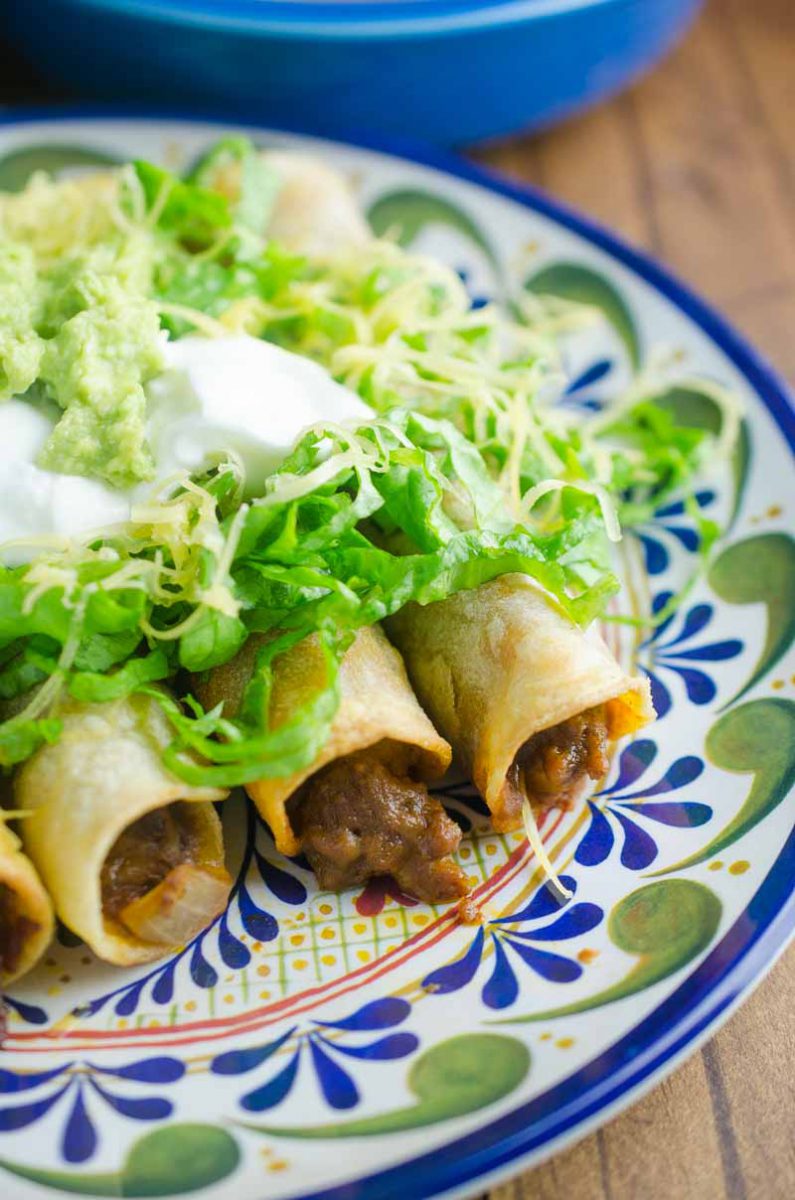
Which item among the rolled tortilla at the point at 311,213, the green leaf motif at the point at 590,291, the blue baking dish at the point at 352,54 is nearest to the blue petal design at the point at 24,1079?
the rolled tortilla at the point at 311,213

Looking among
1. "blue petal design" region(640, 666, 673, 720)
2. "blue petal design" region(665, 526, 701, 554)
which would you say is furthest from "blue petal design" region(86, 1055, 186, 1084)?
"blue petal design" region(665, 526, 701, 554)

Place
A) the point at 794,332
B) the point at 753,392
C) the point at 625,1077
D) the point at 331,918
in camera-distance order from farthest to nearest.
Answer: the point at 794,332 → the point at 753,392 → the point at 331,918 → the point at 625,1077

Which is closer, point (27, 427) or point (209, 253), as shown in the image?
point (27, 427)

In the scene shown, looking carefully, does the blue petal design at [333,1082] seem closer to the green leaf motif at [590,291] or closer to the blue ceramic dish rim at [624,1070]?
the blue ceramic dish rim at [624,1070]

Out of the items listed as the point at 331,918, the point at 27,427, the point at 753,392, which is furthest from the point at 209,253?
the point at 331,918

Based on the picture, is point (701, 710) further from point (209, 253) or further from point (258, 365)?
point (209, 253)

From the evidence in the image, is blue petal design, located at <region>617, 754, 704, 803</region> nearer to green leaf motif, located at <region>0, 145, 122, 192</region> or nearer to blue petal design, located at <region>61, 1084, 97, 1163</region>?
blue petal design, located at <region>61, 1084, 97, 1163</region>

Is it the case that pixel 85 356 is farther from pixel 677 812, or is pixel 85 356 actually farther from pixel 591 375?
pixel 591 375
